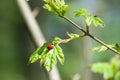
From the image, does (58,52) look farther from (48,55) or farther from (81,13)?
(81,13)

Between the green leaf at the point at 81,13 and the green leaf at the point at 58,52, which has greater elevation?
the green leaf at the point at 81,13

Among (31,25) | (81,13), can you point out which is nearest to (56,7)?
(81,13)

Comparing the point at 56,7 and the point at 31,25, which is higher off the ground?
the point at 56,7

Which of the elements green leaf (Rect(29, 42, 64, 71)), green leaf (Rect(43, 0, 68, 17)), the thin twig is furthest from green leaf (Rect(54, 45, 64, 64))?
the thin twig

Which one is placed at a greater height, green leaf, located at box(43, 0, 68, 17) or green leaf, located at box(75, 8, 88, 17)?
green leaf, located at box(43, 0, 68, 17)

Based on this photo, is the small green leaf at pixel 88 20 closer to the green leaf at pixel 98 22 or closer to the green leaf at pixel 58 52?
the green leaf at pixel 98 22

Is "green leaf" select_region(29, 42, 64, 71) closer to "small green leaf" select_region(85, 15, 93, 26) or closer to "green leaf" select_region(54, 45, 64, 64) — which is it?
"green leaf" select_region(54, 45, 64, 64)

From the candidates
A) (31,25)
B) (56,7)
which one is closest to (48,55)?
(56,7)

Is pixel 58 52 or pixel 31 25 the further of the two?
pixel 31 25

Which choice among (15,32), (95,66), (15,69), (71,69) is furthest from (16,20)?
(95,66)

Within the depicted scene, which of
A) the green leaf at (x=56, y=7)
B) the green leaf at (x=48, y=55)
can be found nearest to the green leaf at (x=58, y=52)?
the green leaf at (x=48, y=55)

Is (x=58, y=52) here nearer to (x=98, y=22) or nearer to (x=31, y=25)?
(x=98, y=22)
